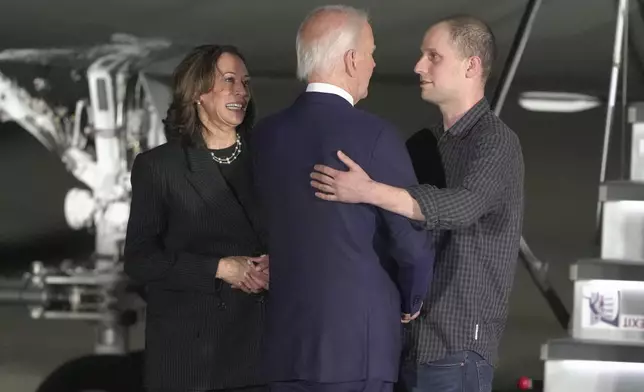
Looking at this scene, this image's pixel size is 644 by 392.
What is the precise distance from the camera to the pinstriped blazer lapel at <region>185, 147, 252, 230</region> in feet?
8.36

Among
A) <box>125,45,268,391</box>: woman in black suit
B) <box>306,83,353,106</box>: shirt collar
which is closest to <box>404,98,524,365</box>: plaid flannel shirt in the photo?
<box>306,83,353,106</box>: shirt collar

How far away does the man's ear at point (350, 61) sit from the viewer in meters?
1.99

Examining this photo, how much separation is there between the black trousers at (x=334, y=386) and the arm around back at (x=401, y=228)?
0.19 m

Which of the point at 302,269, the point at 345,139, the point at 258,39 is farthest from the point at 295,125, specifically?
the point at 258,39

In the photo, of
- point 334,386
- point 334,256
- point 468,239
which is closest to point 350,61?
point 334,256

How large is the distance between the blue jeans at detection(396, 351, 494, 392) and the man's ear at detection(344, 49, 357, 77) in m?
0.68

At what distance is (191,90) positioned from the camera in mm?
2596

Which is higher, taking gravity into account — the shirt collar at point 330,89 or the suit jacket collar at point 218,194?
the shirt collar at point 330,89

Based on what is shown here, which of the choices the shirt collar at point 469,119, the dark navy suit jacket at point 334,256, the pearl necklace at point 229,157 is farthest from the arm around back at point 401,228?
the pearl necklace at point 229,157

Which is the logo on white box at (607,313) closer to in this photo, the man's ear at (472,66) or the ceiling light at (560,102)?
the ceiling light at (560,102)

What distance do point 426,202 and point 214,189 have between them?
2.43 ft

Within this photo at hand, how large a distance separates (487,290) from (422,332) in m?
0.18

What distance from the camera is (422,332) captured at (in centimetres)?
223

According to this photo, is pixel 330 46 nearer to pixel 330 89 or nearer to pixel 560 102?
pixel 330 89
